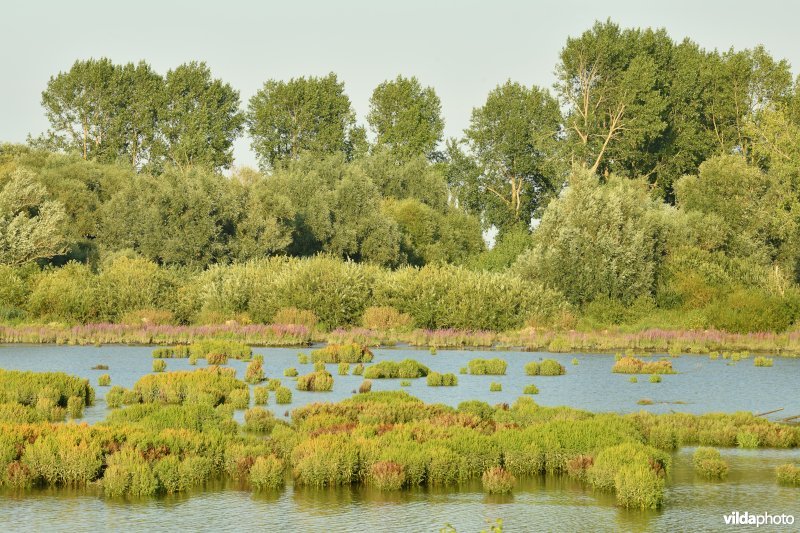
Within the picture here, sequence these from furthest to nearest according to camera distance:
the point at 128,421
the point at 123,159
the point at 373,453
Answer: the point at 123,159 < the point at 128,421 < the point at 373,453

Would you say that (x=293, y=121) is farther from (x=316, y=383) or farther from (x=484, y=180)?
(x=316, y=383)

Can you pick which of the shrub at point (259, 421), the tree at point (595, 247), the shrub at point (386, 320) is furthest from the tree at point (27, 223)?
the shrub at point (259, 421)

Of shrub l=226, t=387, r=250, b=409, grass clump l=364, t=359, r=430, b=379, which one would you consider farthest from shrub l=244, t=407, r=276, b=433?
grass clump l=364, t=359, r=430, b=379

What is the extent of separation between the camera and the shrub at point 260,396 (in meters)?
41.2

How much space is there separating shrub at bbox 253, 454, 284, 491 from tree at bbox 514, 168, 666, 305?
54174mm

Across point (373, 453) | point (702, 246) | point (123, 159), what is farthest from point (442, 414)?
point (123, 159)

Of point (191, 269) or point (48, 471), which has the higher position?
point (191, 269)

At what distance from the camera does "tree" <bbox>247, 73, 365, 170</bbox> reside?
136250mm

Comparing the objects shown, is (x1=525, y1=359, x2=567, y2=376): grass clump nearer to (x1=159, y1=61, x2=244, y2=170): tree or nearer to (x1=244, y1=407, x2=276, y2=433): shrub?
(x1=244, y1=407, x2=276, y2=433): shrub

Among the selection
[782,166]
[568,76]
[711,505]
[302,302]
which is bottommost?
[711,505]

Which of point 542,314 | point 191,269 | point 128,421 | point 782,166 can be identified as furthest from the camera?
point 191,269

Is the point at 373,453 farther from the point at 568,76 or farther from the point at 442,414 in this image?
the point at 568,76

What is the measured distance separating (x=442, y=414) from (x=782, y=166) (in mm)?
56162

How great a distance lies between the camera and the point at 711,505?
26453mm
